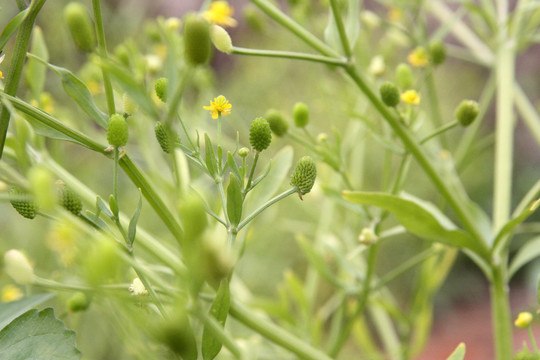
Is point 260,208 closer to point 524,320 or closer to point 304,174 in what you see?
point 304,174

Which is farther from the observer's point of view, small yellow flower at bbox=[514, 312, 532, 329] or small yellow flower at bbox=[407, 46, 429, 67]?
small yellow flower at bbox=[407, 46, 429, 67]

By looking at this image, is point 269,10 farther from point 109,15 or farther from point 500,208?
point 109,15

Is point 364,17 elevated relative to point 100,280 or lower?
elevated

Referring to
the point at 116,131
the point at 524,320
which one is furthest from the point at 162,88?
the point at 524,320

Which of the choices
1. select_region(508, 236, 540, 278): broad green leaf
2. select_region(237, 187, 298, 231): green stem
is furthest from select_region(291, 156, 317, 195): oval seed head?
select_region(508, 236, 540, 278): broad green leaf

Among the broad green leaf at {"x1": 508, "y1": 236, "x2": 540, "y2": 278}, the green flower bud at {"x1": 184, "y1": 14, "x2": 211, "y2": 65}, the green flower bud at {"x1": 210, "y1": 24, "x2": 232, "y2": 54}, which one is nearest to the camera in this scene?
the green flower bud at {"x1": 184, "y1": 14, "x2": 211, "y2": 65}

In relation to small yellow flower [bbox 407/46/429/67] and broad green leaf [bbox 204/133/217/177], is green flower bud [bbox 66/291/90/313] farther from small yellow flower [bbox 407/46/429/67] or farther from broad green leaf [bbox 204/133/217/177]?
small yellow flower [bbox 407/46/429/67]

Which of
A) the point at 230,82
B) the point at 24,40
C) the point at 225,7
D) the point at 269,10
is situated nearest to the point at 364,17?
the point at 225,7
